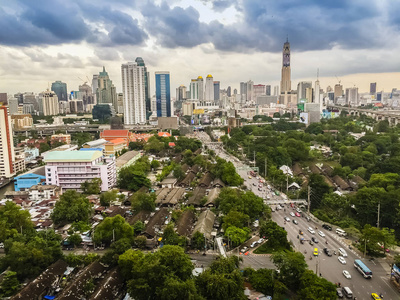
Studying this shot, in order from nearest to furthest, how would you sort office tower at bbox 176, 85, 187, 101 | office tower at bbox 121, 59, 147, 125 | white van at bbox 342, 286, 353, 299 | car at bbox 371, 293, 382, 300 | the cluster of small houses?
car at bbox 371, 293, 382, 300, white van at bbox 342, 286, 353, 299, the cluster of small houses, office tower at bbox 121, 59, 147, 125, office tower at bbox 176, 85, 187, 101

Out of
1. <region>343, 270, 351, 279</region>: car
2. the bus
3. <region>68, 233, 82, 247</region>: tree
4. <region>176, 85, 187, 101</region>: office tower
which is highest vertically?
<region>176, 85, 187, 101</region>: office tower

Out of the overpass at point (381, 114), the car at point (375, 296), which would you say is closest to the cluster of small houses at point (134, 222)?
the car at point (375, 296)

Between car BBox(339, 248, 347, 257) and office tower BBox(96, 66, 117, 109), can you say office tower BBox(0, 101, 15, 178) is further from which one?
office tower BBox(96, 66, 117, 109)

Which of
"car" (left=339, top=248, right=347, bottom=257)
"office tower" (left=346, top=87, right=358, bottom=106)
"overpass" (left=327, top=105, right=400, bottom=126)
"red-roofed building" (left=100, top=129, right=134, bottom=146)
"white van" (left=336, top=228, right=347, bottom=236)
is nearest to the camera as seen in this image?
"car" (left=339, top=248, right=347, bottom=257)

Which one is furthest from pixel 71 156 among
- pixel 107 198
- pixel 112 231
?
pixel 112 231

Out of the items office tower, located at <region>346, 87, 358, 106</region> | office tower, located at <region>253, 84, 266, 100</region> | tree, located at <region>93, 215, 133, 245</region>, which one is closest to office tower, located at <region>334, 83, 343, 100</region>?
office tower, located at <region>346, 87, 358, 106</region>

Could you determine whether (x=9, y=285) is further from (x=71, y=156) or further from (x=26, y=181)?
(x=26, y=181)
